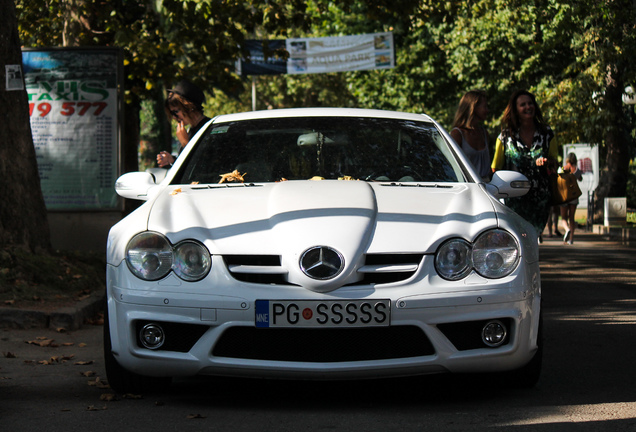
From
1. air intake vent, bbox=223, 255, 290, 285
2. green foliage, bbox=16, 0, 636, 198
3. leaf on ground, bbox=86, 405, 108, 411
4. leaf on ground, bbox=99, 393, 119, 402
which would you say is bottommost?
leaf on ground, bbox=99, 393, 119, 402

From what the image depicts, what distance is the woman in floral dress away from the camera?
8.28m

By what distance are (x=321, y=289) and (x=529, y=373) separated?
120cm

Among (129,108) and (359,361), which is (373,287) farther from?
(129,108)

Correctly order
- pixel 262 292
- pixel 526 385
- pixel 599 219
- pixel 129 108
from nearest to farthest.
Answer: pixel 262 292, pixel 526 385, pixel 129 108, pixel 599 219

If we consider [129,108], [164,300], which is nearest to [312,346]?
[164,300]

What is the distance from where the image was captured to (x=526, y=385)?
195 inches

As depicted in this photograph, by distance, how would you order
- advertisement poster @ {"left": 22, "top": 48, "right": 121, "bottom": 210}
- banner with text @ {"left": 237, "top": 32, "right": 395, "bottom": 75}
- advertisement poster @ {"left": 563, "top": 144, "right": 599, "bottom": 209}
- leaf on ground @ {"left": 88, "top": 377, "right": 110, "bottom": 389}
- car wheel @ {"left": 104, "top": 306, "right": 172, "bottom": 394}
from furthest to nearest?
1. banner with text @ {"left": 237, "top": 32, "right": 395, "bottom": 75}
2. advertisement poster @ {"left": 563, "top": 144, "right": 599, "bottom": 209}
3. advertisement poster @ {"left": 22, "top": 48, "right": 121, "bottom": 210}
4. leaf on ground @ {"left": 88, "top": 377, "right": 110, "bottom": 389}
5. car wheel @ {"left": 104, "top": 306, "right": 172, "bottom": 394}

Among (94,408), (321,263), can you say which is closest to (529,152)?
(321,263)

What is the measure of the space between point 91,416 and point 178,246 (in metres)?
0.81

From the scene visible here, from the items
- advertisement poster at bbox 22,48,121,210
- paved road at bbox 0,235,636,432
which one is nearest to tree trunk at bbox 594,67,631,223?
advertisement poster at bbox 22,48,121,210

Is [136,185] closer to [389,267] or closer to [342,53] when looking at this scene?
[389,267]

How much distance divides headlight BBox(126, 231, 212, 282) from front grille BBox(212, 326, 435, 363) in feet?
1.02

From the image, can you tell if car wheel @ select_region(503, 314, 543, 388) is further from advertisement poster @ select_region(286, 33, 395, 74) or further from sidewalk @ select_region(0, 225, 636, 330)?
advertisement poster @ select_region(286, 33, 395, 74)

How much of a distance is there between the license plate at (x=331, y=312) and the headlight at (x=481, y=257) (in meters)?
0.33
